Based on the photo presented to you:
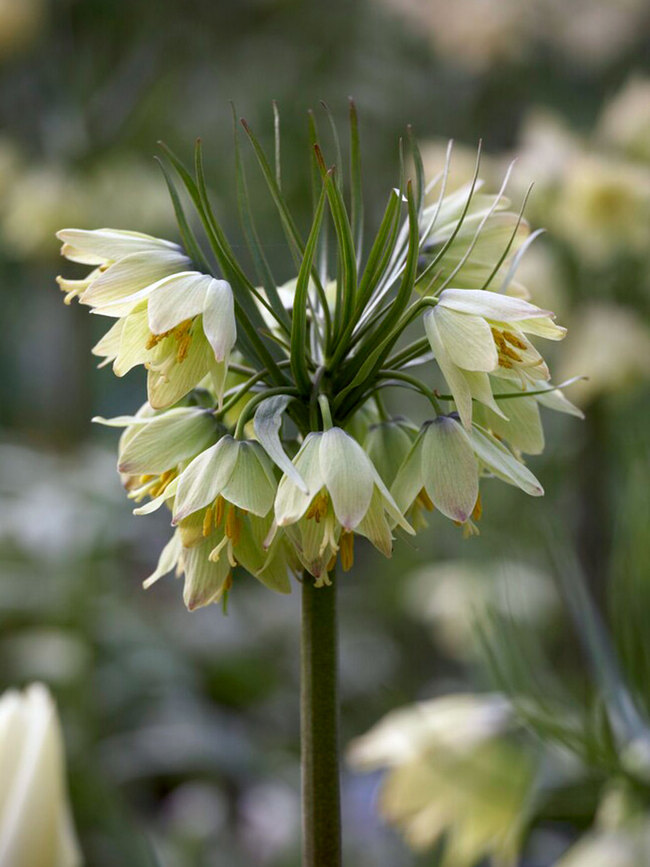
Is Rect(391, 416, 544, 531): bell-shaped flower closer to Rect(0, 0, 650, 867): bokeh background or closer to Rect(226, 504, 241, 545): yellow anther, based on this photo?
Rect(226, 504, 241, 545): yellow anther

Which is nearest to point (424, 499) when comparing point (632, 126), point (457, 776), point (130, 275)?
point (130, 275)

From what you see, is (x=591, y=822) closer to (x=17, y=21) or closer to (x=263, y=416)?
(x=263, y=416)

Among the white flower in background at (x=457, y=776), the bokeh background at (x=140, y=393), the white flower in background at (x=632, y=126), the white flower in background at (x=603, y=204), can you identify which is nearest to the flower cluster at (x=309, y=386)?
the bokeh background at (x=140, y=393)

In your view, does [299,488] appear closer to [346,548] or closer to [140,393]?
[346,548]

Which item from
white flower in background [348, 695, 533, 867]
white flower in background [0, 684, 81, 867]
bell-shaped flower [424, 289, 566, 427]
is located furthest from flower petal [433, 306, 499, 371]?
white flower in background [348, 695, 533, 867]

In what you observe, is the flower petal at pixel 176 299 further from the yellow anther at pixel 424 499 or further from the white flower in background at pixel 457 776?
the white flower in background at pixel 457 776

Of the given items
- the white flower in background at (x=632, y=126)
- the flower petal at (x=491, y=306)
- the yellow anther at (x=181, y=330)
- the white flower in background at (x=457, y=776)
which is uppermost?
the white flower in background at (x=632, y=126)

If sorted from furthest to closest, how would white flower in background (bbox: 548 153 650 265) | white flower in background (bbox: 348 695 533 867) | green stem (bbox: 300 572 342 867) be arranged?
white flower in background (bbox: 548 153 650 265)
white flower in background (bbox: 348 695 533 867)
green stem (bbox: 300 572 342 867)
